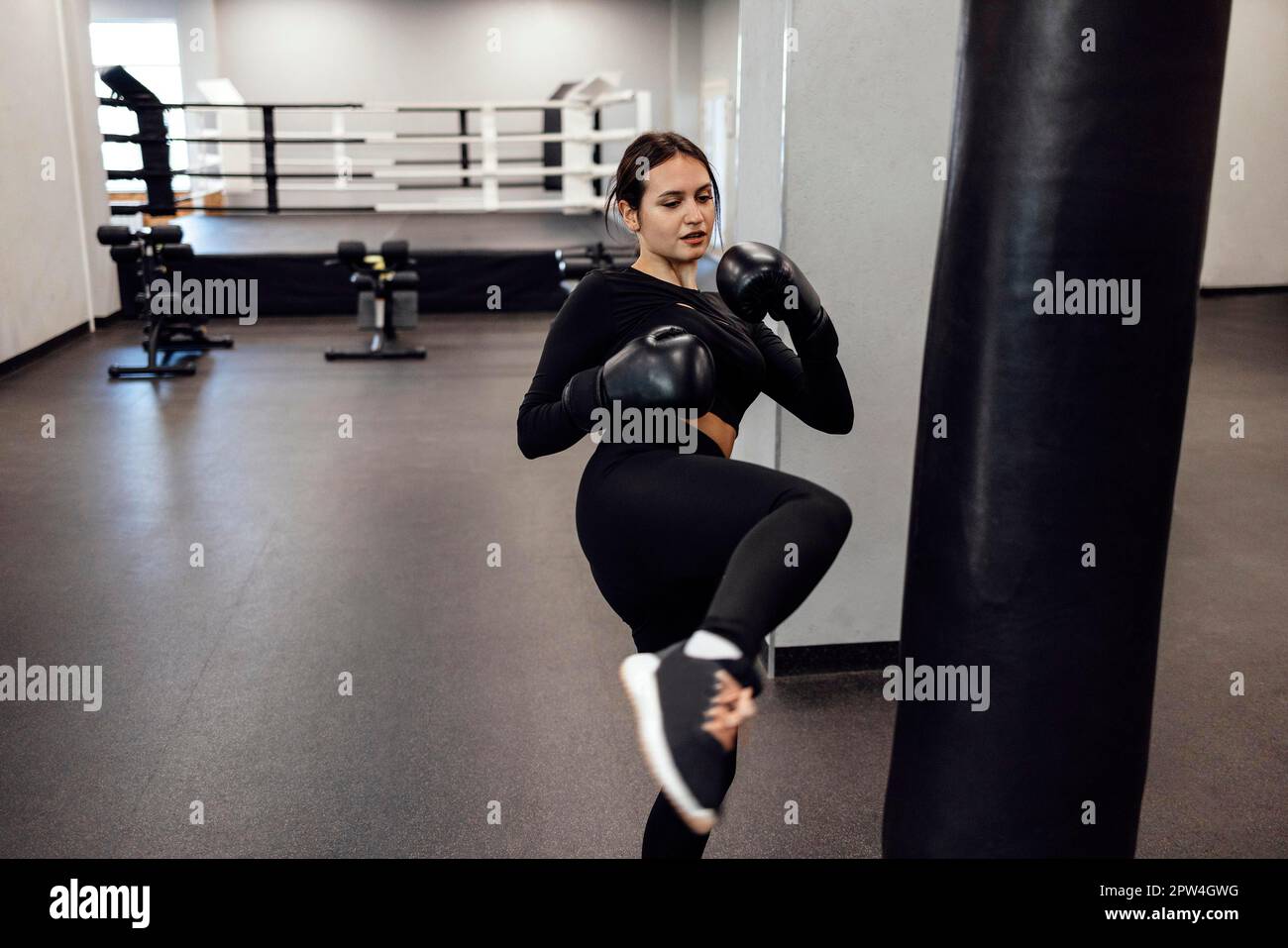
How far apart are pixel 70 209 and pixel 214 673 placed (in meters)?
5.39

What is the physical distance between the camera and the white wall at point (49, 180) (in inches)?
244

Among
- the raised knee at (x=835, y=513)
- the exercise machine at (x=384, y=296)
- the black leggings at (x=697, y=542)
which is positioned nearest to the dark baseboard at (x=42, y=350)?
the exercise machine at (x=384, y=296)

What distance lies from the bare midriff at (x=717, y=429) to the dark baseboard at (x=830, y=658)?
4.13 ft

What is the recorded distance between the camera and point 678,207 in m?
1.65

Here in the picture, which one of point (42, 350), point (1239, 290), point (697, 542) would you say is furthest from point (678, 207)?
point (1239, 290)

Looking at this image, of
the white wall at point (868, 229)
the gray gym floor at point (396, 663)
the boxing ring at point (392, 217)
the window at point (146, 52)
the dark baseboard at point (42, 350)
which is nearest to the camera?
the gray gym floor at point (396, 663)

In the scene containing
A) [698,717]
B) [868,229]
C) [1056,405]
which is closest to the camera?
[698,717]

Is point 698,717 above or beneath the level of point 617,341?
beneath

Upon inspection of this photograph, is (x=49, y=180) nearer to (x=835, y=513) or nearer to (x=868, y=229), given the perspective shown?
(x=868, y=229)

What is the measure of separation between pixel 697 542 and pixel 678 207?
51cm

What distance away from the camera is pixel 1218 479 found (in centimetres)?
448

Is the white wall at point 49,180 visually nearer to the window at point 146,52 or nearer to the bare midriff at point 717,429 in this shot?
the bare midriff at point 717,429

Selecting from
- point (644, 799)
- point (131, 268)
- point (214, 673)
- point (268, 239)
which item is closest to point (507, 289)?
point (268, 239)

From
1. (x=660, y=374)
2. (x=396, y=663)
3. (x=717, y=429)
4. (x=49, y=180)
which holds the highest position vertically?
(x=49, y=180)
